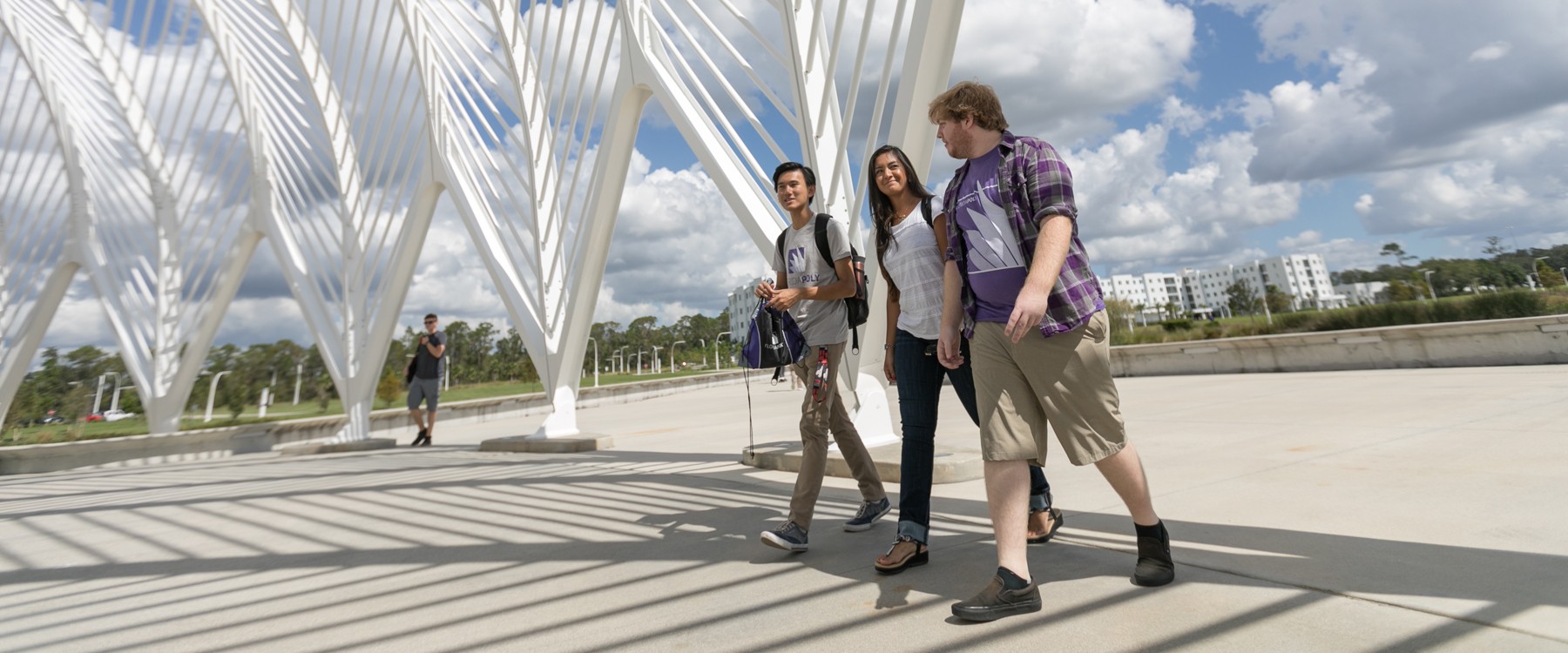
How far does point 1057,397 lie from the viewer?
2121 mm

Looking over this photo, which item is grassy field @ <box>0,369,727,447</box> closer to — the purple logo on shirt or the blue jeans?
the purple logo on shirt

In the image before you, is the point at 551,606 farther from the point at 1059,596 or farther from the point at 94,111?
the point at 94,111

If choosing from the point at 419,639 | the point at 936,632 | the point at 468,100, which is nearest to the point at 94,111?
the point at 468,100

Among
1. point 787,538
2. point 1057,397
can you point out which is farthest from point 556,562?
point 1057,397

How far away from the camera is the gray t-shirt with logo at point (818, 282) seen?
3.21 m

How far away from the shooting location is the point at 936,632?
1.92 m

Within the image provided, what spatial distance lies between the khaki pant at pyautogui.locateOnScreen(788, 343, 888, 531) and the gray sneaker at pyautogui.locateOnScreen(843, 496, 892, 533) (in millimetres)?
29

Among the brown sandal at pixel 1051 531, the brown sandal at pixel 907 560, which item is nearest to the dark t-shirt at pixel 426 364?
the brown sandal at pixel 907 560

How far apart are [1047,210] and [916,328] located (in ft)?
2.55

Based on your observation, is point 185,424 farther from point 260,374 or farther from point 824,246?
point 824,246

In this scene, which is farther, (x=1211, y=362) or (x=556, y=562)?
(x=1211, y=362)

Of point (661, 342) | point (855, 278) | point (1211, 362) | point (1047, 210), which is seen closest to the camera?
point (1047, 210)

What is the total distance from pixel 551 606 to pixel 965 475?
2.68 m

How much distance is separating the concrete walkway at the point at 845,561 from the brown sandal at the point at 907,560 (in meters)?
0.04
